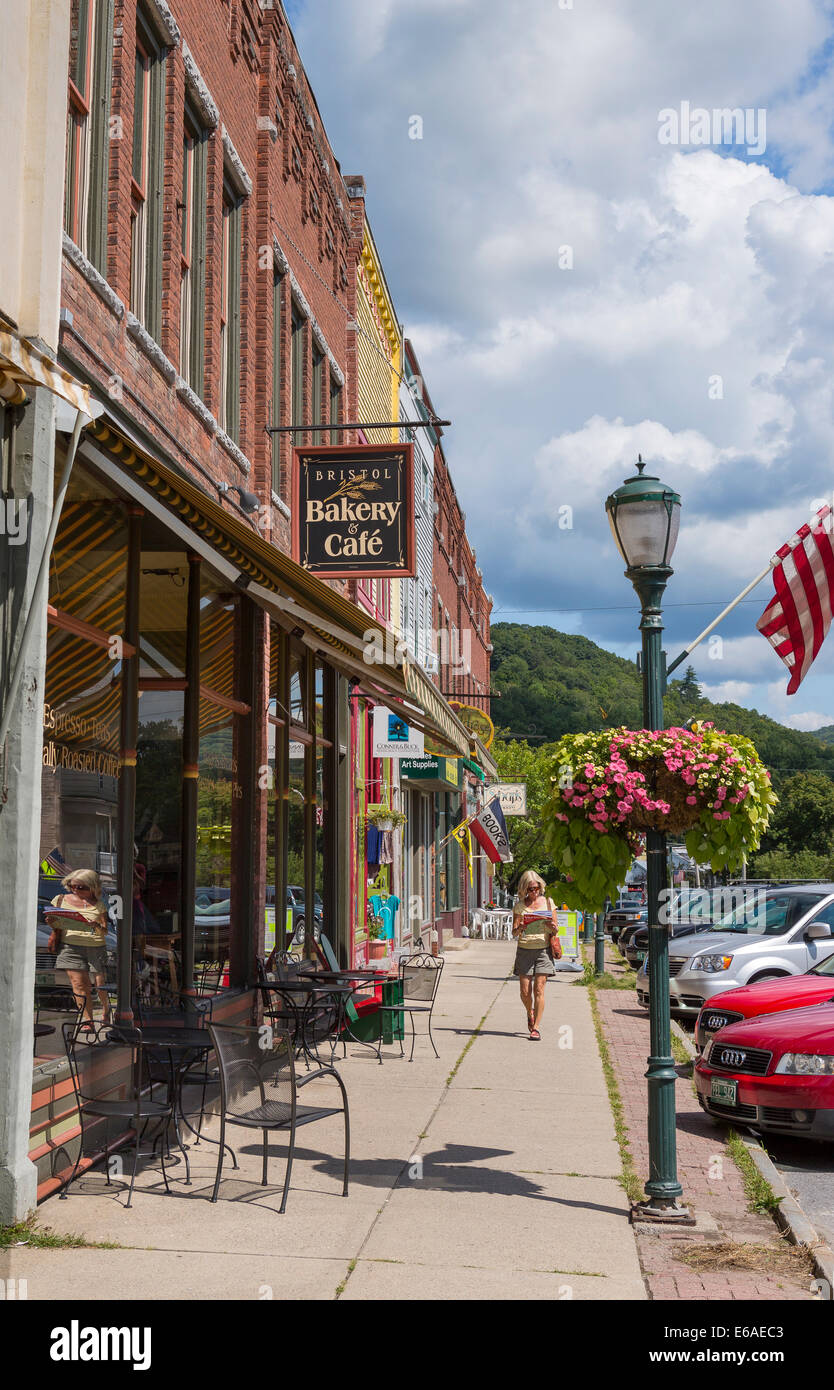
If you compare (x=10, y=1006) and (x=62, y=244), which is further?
(x=62, y=244)

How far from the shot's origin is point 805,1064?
8.70 m

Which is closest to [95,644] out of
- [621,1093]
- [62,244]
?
[62,244]

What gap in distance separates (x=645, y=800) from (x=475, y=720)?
1051 inches

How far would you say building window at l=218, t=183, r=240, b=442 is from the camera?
12133 mm


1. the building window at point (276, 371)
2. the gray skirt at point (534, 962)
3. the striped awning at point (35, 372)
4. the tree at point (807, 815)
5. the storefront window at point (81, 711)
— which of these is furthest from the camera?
the tree at point (807, 815)

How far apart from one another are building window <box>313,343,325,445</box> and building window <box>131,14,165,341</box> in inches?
245

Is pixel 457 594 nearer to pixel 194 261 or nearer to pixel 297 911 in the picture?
pixel 297 911

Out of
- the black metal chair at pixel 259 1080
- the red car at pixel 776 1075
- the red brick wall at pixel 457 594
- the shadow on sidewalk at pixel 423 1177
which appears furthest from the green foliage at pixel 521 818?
the black metal chair at pixel 259 1080

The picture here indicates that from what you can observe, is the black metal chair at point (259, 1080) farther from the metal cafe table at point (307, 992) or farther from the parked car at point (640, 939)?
the parked car at point (640, 939)

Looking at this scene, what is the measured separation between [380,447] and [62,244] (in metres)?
5.09

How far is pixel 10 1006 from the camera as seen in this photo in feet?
20.1

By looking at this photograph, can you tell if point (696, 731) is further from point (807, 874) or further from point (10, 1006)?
point (807, 874)

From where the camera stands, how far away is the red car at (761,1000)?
1025cm

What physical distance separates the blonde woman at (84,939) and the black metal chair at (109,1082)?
143 mm
